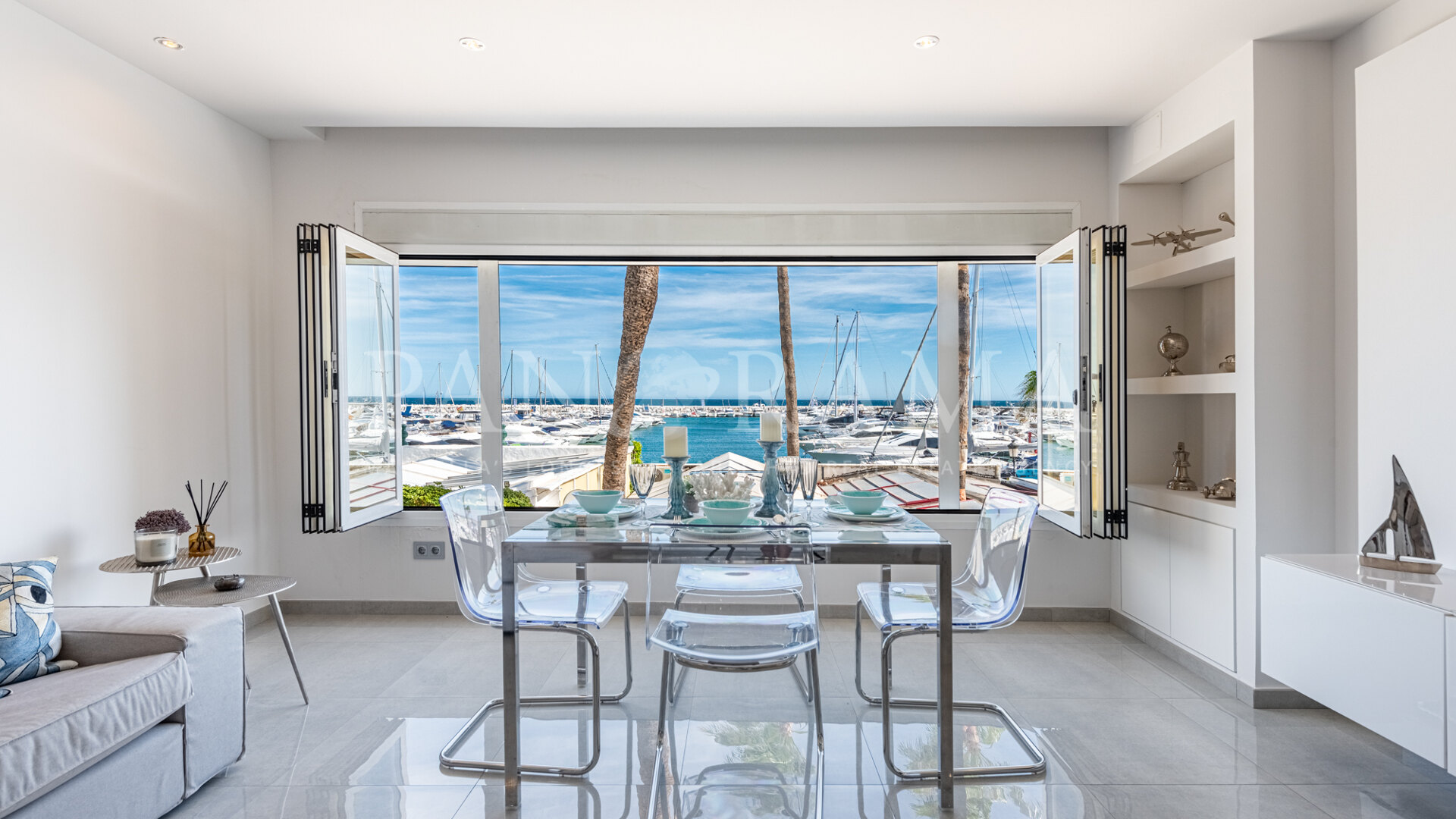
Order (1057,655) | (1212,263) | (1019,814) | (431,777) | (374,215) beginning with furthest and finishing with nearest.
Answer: (374,215)
(1057,655)
(1212,263)
(431,777)
(1019,814)

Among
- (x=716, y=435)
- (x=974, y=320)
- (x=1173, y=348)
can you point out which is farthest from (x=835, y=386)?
(x=1173, y=348)

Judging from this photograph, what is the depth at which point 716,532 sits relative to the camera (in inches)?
94.1

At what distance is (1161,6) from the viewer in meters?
2.78

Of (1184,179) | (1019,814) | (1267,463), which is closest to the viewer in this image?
(1019,814)

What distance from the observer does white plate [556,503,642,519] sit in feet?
8.77

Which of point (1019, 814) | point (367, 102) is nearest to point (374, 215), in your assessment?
point (367, 102)

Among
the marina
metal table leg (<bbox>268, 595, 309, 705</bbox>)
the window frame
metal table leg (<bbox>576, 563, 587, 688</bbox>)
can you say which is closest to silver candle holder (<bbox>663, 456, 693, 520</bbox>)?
metal table leg (<bbox>576, 563, 587, 688</bbox>)

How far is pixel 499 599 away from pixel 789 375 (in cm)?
267

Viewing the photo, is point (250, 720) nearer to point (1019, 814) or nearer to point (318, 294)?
point (318, 294)

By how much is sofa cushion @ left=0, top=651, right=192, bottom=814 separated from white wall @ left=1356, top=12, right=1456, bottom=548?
12.5 ft

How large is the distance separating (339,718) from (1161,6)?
3.92m

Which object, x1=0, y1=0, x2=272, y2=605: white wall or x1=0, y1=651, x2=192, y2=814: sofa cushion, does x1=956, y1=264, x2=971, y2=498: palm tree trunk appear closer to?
x1=0, y1=651, x2=192, y2=814: sofa cushion

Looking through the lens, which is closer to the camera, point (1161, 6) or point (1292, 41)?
point (1161, 6)

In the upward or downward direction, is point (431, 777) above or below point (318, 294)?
below
